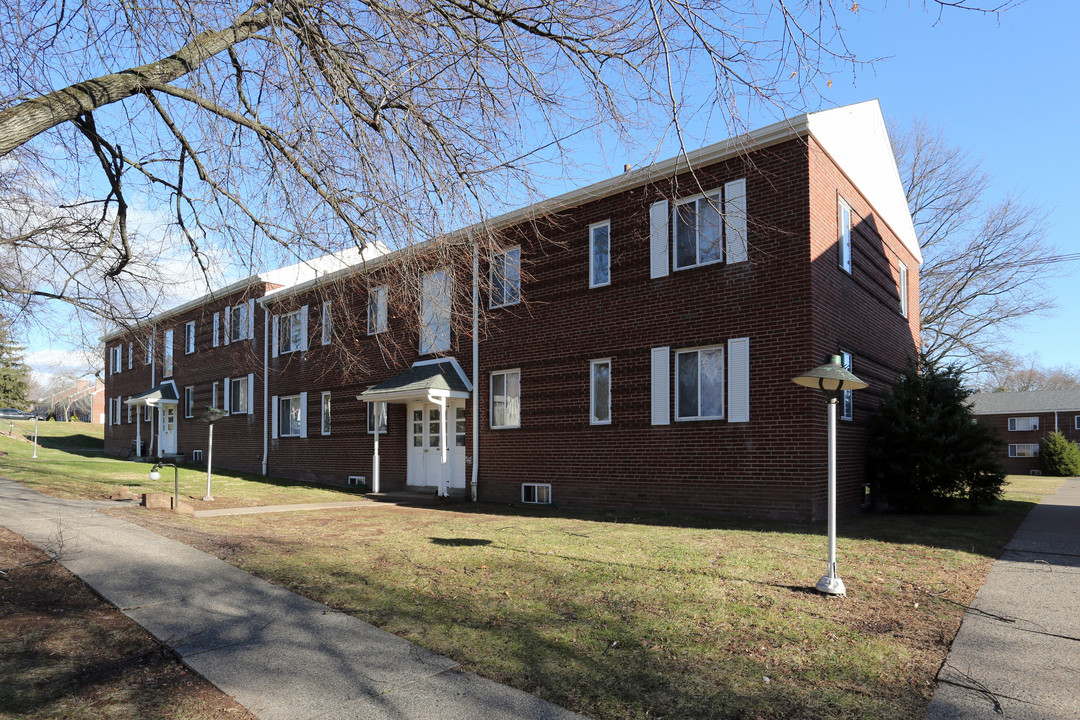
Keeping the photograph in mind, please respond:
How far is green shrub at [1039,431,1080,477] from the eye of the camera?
3288cm

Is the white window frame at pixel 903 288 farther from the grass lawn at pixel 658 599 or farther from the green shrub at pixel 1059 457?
the green shrub at pixel 1059 457

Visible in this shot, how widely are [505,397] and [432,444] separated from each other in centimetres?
278

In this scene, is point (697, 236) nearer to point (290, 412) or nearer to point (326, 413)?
point (326, 413)

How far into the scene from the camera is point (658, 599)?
6.10m

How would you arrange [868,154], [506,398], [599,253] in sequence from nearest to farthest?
[599,253] → [868,154] → [506,398]

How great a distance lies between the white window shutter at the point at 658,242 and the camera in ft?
41.6

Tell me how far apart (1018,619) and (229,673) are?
20.2 feet

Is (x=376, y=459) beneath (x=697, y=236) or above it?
beneath

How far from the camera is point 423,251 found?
6.45 metres

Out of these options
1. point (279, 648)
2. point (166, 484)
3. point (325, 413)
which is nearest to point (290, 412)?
point (325, 413)

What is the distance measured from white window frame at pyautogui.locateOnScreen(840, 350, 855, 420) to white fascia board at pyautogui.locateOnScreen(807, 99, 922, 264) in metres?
3.50

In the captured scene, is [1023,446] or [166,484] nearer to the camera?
[166,484]

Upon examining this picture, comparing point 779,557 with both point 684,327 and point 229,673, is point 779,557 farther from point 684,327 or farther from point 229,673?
point 229,673

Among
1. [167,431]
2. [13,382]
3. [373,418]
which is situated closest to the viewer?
[373,418]
